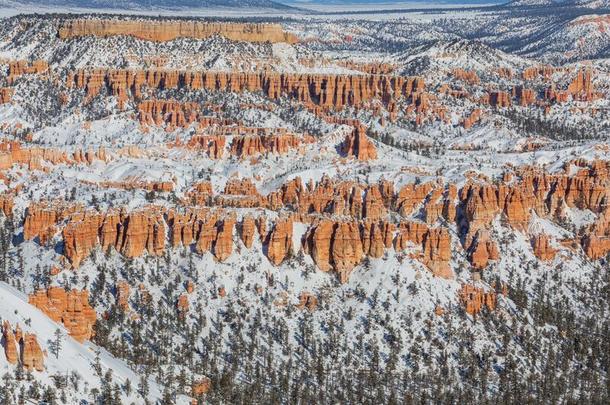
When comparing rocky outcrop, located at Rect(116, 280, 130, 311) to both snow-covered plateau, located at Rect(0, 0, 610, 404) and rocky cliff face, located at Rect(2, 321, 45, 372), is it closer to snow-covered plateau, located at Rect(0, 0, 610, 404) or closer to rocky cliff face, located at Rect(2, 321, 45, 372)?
snow-covered plateau, located at Rect(0, 0, 610, 404)

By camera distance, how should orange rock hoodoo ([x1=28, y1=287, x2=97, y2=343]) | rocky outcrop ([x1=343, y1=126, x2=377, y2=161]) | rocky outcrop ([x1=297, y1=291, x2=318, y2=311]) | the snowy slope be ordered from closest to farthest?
the snowy slope
orange rock hoodoo ([x1=28, y1=287, x2=97, y2=343])
rocky outcrop ([x1=297, y1=291, x2=318, y2=311])
rocky outcrop ([x1=343, y1=126, x2=377, y2=161])

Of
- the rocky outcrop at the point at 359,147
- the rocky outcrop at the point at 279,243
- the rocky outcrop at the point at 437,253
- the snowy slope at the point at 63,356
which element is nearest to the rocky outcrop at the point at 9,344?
the snowy slope at the point at 63,356

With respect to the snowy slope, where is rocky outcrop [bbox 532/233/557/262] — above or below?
below

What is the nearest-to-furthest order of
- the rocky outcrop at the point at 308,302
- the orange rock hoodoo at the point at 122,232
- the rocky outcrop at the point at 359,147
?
the rocky outcrop at the point at 308,302 < the orange rock hoodoo at the point at 122,232 < the rocky outcrop at the point at 359,147

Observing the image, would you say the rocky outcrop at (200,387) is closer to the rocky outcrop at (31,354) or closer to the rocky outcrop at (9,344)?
the rocky outcrop at (31,354)

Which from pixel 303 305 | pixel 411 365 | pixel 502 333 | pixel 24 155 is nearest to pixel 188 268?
pixel 303 305

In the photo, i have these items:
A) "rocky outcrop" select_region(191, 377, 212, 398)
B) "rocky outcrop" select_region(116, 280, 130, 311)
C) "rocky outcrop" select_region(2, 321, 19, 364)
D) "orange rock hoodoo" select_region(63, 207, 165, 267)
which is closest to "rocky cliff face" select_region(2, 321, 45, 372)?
"rocky outcrop" select_region(2, 321, 19, 364)
